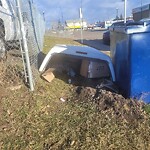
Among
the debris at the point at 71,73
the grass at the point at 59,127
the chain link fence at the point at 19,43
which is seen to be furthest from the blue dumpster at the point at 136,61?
the chain link fence at the point at 19,43

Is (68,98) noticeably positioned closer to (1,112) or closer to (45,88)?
(45,88)

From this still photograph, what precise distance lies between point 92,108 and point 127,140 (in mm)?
988

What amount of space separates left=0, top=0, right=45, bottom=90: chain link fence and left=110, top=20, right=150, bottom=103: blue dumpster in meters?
1.85

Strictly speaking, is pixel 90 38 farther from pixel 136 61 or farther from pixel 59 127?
pixel 59 127

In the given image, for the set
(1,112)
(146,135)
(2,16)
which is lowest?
(146,135)

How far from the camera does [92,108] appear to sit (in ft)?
15.2

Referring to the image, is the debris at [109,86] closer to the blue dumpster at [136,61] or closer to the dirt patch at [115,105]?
the blue dumpster at [136,61]

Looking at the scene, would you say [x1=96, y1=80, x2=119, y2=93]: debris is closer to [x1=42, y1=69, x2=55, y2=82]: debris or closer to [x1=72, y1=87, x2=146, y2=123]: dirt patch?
[x1=72, y1=87, x2=146, y2=123]: dirt patch

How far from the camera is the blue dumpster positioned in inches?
184

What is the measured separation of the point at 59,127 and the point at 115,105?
42.4 inches

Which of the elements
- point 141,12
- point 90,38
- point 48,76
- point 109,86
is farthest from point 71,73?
point 141,12

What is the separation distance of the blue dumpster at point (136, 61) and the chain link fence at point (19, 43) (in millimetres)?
1848

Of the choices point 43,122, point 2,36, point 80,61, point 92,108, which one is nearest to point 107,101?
point 92,108

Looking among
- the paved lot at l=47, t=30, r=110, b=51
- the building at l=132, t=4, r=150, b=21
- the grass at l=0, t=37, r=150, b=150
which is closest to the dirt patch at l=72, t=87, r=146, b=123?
the grass at l=0, t=37, r=150, b=150
